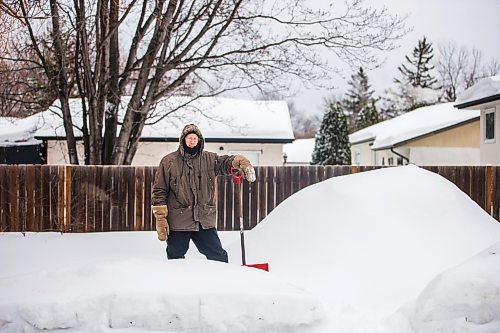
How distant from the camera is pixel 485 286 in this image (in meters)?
3.43

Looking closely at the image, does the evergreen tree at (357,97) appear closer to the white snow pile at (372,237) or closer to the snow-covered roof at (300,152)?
the snow-covered roof at (300,152)

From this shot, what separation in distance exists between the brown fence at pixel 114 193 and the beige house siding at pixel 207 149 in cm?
538

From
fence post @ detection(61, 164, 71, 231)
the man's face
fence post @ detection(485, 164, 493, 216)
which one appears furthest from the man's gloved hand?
fence post @ detection(485, 164, 493, 216)

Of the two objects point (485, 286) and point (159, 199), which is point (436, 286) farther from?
point (159, 199)

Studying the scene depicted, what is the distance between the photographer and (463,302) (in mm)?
3439

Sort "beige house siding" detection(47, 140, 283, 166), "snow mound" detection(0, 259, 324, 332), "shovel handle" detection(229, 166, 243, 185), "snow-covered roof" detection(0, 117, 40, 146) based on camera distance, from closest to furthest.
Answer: "snow mound" detection(0, 259, 324, 332)
"shovel handle" detection(229, 166, 243, 185)
"beige house siding" detection(47, 140, 283, 166)
"snow-covered roof" detection(0, 117, 40, 146)

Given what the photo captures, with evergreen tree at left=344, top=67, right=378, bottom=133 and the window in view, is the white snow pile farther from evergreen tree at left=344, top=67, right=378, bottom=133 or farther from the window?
evergreen tree at left=344, top=67, right=378, bottom=133

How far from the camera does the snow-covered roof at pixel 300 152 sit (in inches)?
1356

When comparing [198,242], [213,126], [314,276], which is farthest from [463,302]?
[213,126]

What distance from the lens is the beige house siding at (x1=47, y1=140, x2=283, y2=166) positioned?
53.1ft

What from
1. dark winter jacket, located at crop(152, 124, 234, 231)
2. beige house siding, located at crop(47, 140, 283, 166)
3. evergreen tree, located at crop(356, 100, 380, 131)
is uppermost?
evergreen tree, located at crop(356, 100, 380, 131)

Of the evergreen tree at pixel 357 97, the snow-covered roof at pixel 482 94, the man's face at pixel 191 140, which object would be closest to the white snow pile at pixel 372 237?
the man's face at pixel 191 140

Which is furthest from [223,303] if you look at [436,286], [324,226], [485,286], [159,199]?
[324,226]

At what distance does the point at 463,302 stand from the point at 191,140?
2928 millimetres
